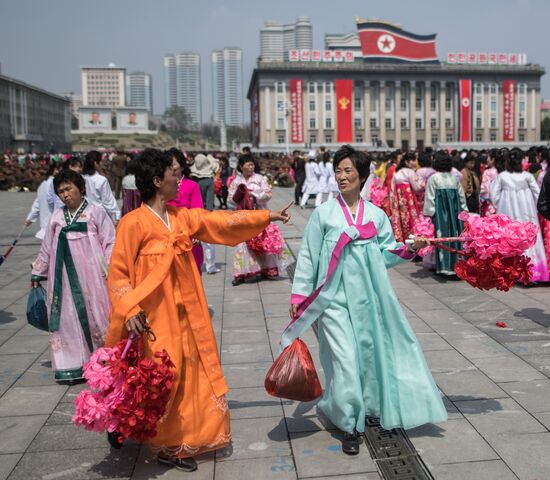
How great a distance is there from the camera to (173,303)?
3359 mm

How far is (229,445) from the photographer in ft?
11.9

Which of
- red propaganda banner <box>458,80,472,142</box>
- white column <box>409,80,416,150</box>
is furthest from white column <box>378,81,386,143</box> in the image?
red propaganda banner <box>458,80,472,142</box>

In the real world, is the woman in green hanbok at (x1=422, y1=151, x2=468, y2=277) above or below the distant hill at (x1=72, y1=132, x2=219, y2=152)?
below

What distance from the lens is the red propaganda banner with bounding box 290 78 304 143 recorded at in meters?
69.1

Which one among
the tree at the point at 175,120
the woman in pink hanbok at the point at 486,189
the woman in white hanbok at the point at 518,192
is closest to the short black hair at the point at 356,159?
the woman in white hanbok at the point at 518,192

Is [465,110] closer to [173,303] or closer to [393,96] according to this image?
[393,96]

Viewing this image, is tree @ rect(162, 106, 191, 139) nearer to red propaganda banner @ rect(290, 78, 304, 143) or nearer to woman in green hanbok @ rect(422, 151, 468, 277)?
red propaganda banner @ rect(290, 78, 304, 143)

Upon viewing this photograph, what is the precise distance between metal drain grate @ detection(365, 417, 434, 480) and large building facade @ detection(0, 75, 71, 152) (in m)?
71.4

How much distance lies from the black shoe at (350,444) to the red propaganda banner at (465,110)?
2917 inches

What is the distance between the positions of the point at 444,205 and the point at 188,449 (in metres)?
5.97

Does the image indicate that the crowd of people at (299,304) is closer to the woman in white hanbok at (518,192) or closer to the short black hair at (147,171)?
the short black hair at (147,171)

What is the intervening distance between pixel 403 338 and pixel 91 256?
2419 mm

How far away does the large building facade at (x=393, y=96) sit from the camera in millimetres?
70812

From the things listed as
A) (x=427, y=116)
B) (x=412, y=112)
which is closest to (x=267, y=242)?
(x=412, y=112)
